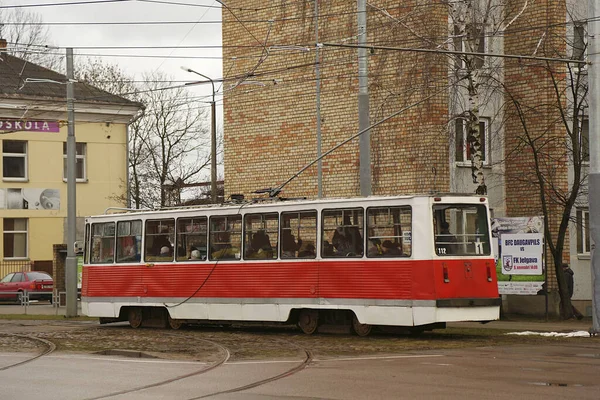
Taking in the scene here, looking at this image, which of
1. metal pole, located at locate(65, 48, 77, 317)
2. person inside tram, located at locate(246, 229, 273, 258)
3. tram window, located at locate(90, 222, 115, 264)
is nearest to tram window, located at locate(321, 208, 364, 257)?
person inside tram, located at locate(246, 229, 273, 258)

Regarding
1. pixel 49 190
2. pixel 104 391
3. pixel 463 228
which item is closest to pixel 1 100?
pixel 49 190

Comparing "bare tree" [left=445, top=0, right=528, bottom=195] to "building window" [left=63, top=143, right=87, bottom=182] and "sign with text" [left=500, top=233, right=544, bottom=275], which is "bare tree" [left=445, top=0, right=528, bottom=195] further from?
"building window" [left=63, top=143, right=87, bottom=182]

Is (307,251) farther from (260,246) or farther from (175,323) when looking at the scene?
(175,323)

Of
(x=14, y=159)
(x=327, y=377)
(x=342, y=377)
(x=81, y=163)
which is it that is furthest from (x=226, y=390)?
(x=81, y=163)

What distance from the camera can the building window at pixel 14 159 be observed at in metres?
48.6

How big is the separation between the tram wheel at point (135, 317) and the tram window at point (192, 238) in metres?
2.13

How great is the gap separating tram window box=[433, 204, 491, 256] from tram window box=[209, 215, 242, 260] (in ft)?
15.3

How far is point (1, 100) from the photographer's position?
47156 mm

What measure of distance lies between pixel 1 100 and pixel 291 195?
1657 cm

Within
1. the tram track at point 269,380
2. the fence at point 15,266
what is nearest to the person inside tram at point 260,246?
the tram track at point 269,380

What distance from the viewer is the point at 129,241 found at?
26.4 metres

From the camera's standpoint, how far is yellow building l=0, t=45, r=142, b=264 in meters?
48.5

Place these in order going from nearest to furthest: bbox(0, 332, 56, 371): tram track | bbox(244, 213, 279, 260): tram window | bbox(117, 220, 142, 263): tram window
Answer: bbox(0, 332, 56, 371): tram track, bbox(244, 213, 279, 260): tram window, bbox(117, 220, 142, 263): tram window

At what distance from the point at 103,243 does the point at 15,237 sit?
22.8m
